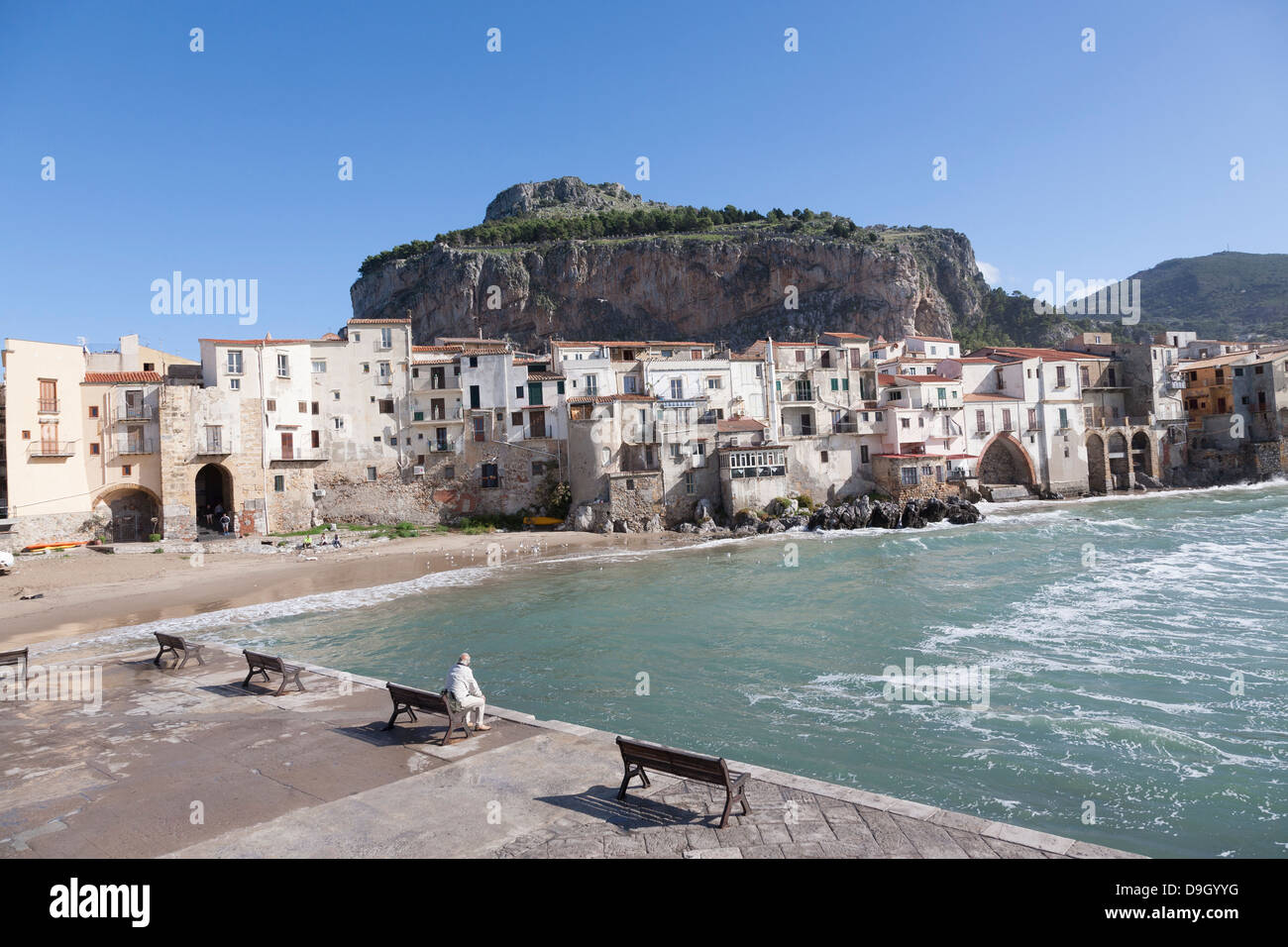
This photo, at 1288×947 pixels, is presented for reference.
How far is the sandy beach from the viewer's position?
1046 inches

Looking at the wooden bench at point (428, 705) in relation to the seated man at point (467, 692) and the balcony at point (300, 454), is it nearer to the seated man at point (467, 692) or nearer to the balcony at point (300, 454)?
the seated man at point (467, 692)

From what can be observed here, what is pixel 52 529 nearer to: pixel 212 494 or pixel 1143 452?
pixel 212 494

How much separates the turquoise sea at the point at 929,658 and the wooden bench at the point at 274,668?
138 inches

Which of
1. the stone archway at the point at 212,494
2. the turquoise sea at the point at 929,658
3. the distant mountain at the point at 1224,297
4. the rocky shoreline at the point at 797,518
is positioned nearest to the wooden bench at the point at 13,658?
the turquoise sea at the point at 929,658

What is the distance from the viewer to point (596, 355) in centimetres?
5325

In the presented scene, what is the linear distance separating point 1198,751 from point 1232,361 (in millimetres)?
72459

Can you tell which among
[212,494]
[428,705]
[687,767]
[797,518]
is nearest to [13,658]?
[428,705]

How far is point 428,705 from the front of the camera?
1101 centimetres

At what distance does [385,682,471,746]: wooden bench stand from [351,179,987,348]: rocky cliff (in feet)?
309

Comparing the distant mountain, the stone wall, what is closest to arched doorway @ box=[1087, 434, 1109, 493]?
the stone wall

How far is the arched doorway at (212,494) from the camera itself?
4572 centimetres

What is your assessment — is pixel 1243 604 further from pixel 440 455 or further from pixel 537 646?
pixel 440 455
